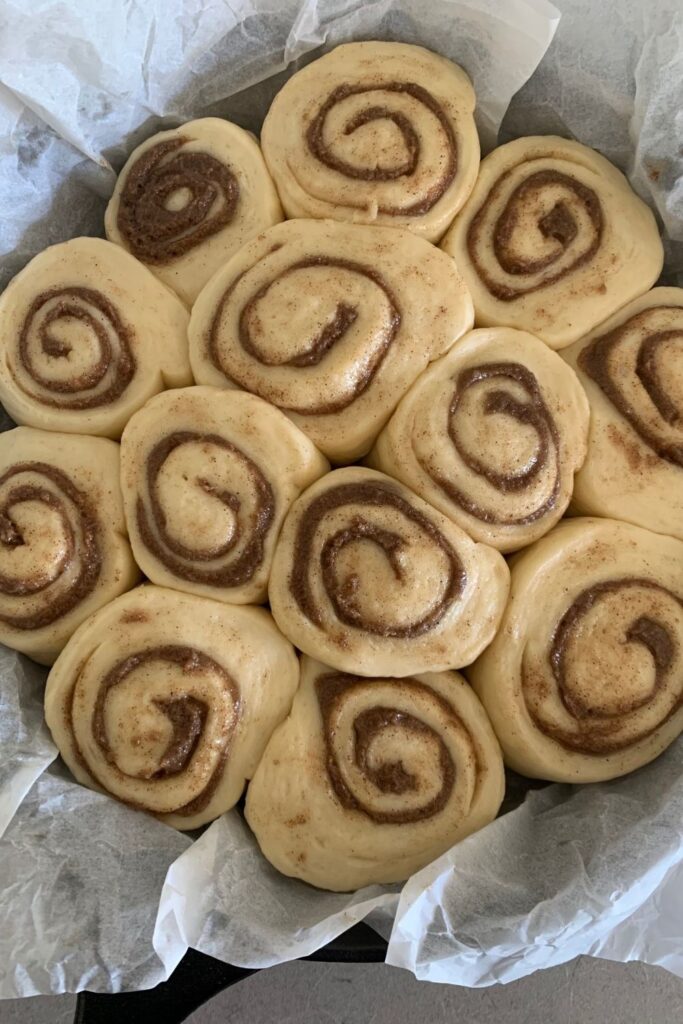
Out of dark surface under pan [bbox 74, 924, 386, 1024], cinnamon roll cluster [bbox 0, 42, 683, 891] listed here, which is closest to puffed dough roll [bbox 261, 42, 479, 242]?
cinnamon roll cluster [bbox 0, 42, 683, 891]

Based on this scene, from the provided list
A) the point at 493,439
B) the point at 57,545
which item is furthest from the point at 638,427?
the point at 57,545

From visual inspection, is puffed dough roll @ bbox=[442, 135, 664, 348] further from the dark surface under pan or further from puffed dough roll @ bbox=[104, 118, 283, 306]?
the dark surface under pan

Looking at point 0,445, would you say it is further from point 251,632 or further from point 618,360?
point 618,360

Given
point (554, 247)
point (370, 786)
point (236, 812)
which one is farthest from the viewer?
point (554, 247)

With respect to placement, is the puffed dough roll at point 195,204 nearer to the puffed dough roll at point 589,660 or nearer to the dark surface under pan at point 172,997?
the puffed dough roll at point 589,660

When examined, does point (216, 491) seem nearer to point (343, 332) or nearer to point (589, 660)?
point (343, 332)

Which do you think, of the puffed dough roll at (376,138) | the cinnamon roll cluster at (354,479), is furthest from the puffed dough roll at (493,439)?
the puffed dough roll at (376,138)

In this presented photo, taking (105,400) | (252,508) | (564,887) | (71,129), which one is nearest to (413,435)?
(252,508)
